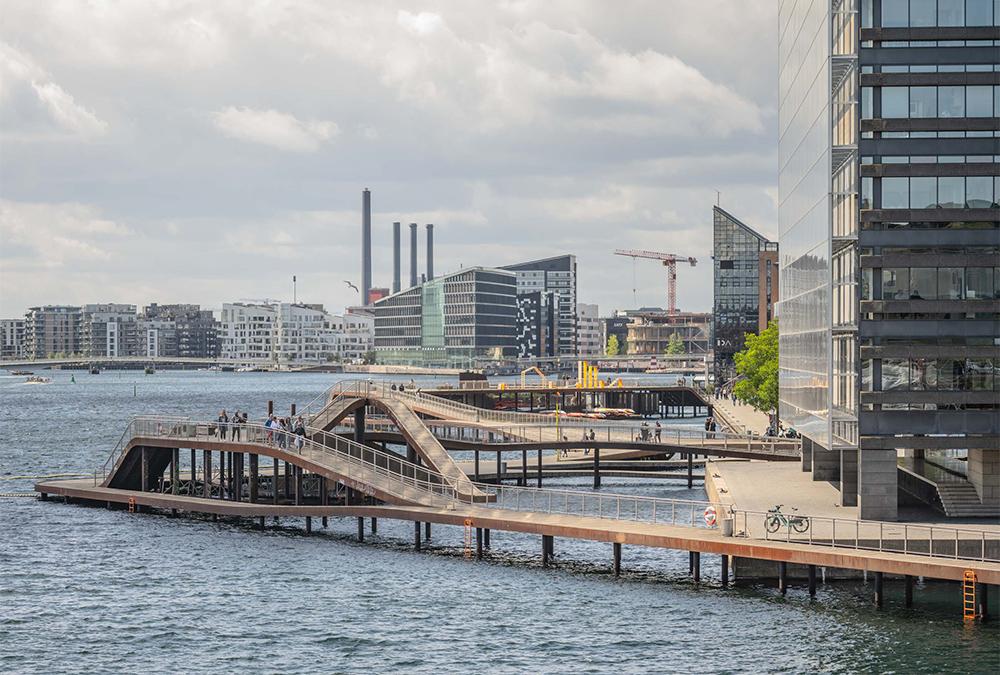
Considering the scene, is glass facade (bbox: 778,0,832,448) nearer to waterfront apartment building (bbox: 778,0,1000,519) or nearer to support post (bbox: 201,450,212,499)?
waterfront apartment building (bbox: 778,0,1000,519)

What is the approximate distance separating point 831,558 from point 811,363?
19.8 metres

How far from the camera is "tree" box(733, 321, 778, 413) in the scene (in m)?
129

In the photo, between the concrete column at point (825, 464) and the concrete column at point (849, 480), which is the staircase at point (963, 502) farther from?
the concrete column at point (825, 464)

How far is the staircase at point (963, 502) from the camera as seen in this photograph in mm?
62250

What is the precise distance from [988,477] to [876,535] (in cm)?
893

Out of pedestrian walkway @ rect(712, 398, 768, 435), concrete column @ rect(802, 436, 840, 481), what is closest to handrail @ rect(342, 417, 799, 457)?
concrete column @ rect(802, 436, 840, 481)

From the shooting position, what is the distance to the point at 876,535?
56406mm

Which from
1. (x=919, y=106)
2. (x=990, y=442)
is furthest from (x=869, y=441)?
(x=919, y=106)

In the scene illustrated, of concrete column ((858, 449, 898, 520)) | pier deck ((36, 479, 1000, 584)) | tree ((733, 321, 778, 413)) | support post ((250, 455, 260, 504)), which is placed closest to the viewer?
pier deck ((36, 479, 1000, 584))

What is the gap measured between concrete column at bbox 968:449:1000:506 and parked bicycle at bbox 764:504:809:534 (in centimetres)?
956

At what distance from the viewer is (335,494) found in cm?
8156

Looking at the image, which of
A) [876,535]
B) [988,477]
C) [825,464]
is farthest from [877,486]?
[825,464]

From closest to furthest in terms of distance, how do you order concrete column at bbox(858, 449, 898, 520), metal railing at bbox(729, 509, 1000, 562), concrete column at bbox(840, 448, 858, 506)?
metal railing at bbox(729, 509, 1000, 562) → concrete column at bbox(858, 449, 898, 520) → concrete column at bbox(840, 448, 858, 506)

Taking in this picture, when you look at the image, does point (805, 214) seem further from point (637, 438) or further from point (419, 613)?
point (419, 613)
